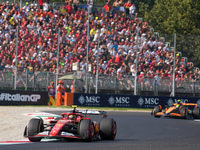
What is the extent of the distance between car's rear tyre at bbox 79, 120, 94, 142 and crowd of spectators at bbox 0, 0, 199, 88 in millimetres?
18314

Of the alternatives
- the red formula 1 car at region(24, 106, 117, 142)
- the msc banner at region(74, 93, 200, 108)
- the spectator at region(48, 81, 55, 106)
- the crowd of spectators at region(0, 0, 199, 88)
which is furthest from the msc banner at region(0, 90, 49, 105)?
the red formula 1 car at region(24, 106, 117, 142)

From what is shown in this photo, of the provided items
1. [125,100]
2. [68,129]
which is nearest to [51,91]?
[125,100]

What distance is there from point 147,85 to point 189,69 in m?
3.25

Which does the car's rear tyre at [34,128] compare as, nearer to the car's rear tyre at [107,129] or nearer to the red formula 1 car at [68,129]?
the red formula 1 car at [68,129]

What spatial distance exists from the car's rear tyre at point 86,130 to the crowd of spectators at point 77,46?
60.1ft

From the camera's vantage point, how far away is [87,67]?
30.9 meters

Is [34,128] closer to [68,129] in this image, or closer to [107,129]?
[68,129]

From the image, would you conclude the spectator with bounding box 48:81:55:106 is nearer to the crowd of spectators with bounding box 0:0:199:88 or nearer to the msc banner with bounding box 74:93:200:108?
the crowd of spectators with bounding box 0:0:199:88

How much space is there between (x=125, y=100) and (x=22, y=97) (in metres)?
6.84

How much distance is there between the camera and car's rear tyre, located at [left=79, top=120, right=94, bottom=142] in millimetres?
11359

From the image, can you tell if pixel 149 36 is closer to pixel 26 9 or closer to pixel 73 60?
pixel 73 60

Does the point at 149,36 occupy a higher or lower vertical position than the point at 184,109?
higher

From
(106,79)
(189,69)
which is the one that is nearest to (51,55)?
(106,79)

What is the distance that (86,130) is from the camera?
448 inches
